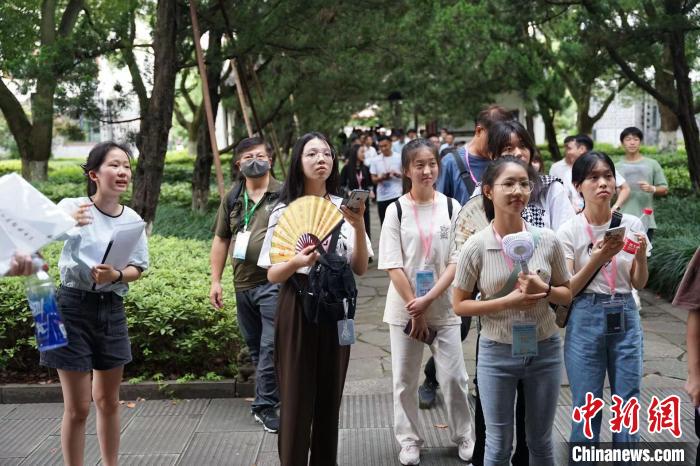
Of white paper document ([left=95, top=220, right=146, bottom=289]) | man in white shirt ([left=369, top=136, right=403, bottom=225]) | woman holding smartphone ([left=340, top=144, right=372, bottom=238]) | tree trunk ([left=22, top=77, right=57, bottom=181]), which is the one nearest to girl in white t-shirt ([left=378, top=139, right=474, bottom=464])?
white paper document ([left=95, top=220, right=146, bottom=289])

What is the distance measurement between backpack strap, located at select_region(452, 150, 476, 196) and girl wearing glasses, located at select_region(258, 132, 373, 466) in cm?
103

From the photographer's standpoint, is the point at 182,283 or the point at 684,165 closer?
the point at 182,283

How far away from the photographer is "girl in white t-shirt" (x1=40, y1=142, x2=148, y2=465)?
3.59m

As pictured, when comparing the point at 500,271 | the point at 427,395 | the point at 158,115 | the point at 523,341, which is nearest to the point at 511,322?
the point at 523,341

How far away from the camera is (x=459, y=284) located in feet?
11.1

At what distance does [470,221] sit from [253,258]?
1.54 meters

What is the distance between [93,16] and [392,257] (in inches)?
567

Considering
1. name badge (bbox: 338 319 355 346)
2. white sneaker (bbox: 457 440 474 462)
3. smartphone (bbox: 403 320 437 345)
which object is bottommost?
white sneaker (bbox: 457 440 474 462)

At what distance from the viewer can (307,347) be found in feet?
12.0

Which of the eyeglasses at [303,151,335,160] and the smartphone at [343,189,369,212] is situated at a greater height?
the eyeglasses at [303,151,335,160]

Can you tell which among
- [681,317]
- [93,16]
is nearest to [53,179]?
[93,16]

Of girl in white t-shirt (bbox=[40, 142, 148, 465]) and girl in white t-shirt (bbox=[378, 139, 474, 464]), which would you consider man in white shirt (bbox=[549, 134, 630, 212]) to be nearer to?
girl in white t-shirt (bbox=[378, 139, 474, 464])

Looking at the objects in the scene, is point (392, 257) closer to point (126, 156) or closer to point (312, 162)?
point (312, 162)

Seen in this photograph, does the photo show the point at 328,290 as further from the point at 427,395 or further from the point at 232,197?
the point at 427,395
